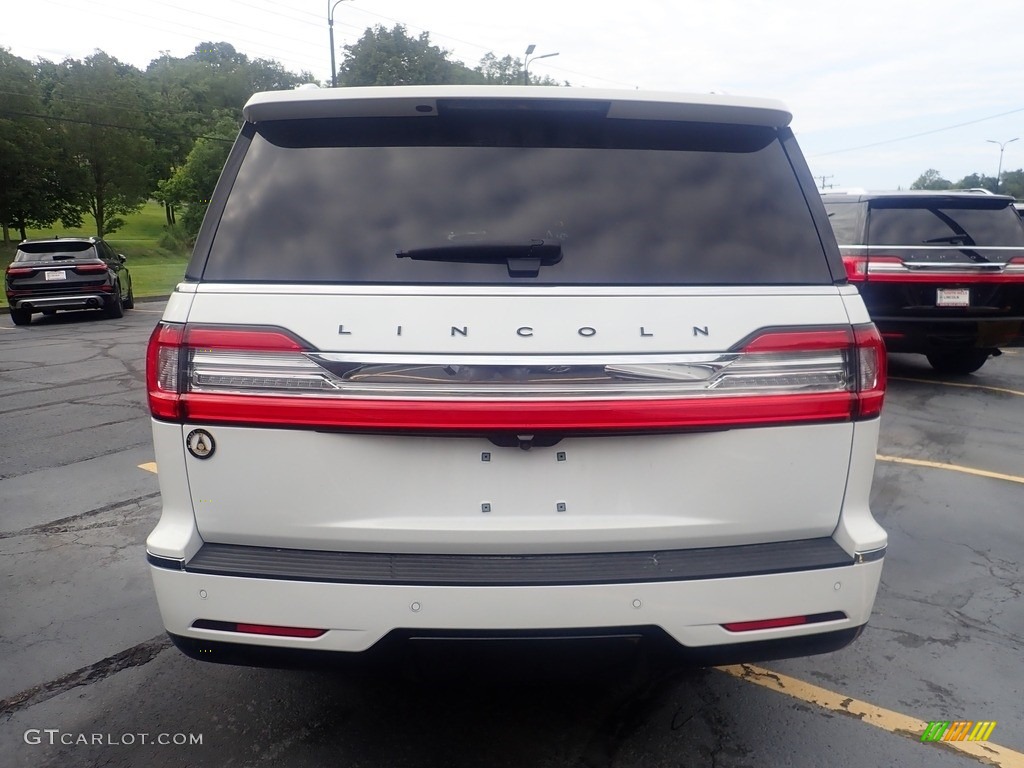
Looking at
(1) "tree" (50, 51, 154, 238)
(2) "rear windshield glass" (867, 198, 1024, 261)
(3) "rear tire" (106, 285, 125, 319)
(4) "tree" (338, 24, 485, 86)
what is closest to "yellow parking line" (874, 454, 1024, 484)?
(2) "rear windshield glass" (867, 198, 1024, 261)

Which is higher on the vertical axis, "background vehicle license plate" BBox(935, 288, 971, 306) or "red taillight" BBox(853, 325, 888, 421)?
"red taillight" BBox(853, 325, 888, 421)

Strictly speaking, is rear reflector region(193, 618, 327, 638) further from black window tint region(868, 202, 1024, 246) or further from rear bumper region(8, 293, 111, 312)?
rear bumper region(8, 293, 111, 312)

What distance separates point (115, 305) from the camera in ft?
59.2

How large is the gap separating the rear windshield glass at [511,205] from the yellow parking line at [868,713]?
64.3 inches

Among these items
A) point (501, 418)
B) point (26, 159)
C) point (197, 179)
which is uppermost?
point (26, 159)

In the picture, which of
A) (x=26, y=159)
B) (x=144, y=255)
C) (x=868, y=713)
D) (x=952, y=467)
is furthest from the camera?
(x=144, y=255)

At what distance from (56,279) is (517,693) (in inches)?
677

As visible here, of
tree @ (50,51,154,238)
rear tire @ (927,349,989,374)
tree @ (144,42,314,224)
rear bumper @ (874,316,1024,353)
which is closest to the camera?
rear bumper @ (874,316,1024,353)

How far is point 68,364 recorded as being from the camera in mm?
11180

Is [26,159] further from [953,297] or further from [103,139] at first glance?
[953,297]

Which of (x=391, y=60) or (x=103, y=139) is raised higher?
(x=391, y=60)

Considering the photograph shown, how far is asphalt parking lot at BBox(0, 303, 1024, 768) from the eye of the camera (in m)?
2.65

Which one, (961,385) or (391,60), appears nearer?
(961,385)

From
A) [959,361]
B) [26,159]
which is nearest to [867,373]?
[959,361]
